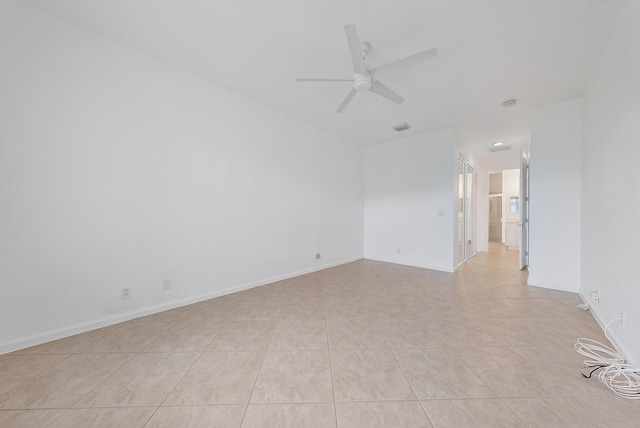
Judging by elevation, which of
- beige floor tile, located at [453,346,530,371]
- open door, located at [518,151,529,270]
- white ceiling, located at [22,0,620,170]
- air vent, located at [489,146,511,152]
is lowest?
beige floor tile, located at [453,346,530,371]

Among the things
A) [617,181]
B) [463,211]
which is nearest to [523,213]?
[463,211]

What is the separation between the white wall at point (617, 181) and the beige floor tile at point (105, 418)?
3.19m

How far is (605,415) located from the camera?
1.18 meters

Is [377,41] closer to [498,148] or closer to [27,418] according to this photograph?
[27,418]

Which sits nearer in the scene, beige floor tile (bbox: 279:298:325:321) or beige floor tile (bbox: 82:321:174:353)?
beige floor tile (bbox: 82:321:174:353)

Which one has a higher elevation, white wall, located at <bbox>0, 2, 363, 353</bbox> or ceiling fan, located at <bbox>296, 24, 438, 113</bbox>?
ceiling fan, located at <bbox>296, 24, 438, 113</bbox>

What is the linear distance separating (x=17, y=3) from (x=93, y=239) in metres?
2.00

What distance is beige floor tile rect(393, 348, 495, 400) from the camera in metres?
1.34

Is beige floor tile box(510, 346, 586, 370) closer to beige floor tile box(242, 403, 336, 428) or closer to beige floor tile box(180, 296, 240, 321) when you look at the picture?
beige floor tile box(242, 403, 336, 428)

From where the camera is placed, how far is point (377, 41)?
2.08 metres

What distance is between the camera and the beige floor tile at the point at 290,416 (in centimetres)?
114

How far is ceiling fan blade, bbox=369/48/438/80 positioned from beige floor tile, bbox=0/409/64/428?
10.8 feet

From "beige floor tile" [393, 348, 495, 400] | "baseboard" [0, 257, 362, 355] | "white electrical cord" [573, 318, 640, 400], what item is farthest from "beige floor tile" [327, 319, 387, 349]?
"baseboard" [0, 257, 362, 355]

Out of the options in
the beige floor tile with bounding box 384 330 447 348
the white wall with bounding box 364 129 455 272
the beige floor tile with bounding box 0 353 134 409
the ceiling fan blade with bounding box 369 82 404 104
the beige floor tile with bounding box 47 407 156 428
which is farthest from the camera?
the white wall with bounding box 364 129 455 272
